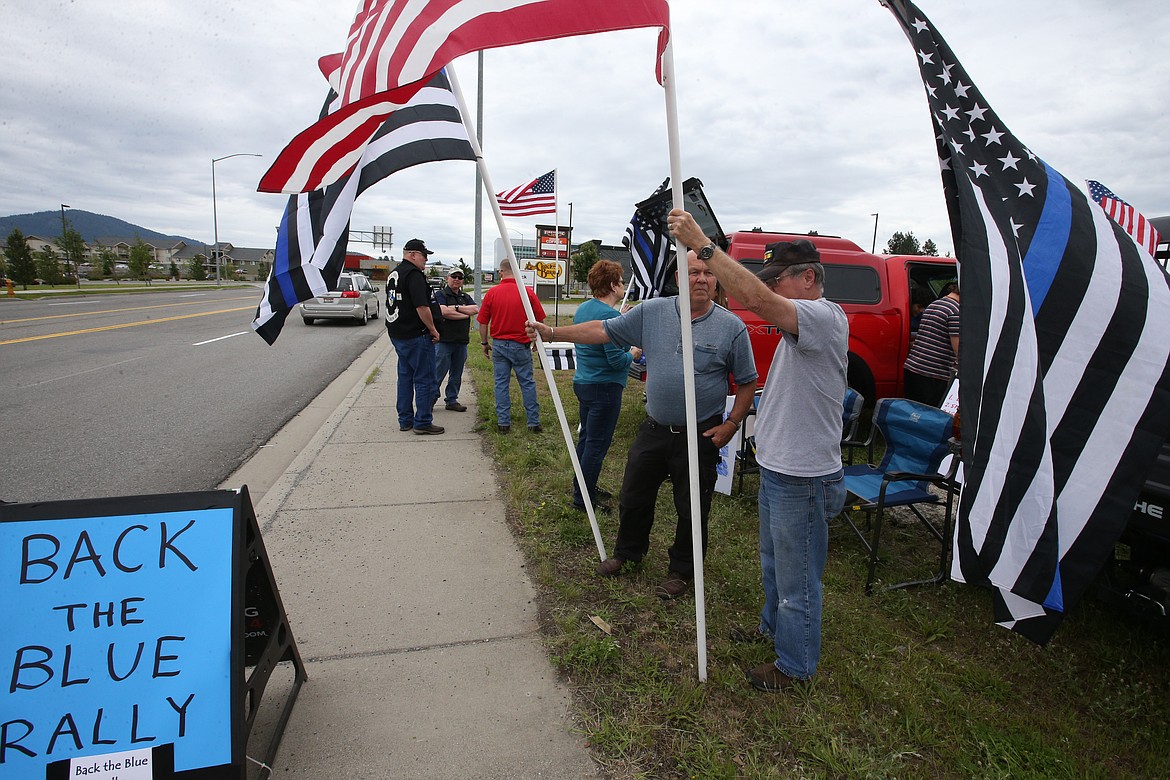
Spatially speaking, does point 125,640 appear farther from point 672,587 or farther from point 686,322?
point 672,587

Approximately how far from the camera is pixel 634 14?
2.29 m

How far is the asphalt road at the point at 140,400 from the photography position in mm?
5234

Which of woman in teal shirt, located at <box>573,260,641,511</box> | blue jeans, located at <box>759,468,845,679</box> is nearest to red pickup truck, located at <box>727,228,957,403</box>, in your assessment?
woman in teal shirt, located at <box>573,260,641,511</box>

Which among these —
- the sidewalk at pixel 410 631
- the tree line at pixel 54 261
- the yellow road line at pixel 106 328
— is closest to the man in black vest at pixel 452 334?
the sidewalk at pixel 410 631

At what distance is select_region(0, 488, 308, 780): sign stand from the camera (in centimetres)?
185

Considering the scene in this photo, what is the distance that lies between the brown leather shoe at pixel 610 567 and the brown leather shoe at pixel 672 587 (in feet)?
0.86

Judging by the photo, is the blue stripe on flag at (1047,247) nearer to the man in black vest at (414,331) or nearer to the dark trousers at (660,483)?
the dark trousers at (660,483)

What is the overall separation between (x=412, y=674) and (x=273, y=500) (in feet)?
8.42

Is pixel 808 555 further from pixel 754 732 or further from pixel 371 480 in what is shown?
pixel 371 480

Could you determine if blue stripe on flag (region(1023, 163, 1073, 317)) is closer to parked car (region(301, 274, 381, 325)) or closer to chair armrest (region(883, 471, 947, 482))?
chair armrest (region(883, 471, 947, 482))

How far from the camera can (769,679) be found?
2672 millimetres

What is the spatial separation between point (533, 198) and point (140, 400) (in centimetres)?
643

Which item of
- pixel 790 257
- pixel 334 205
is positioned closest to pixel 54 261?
pixel 334 205

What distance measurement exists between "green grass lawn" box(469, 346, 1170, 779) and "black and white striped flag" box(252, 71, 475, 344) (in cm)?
211
